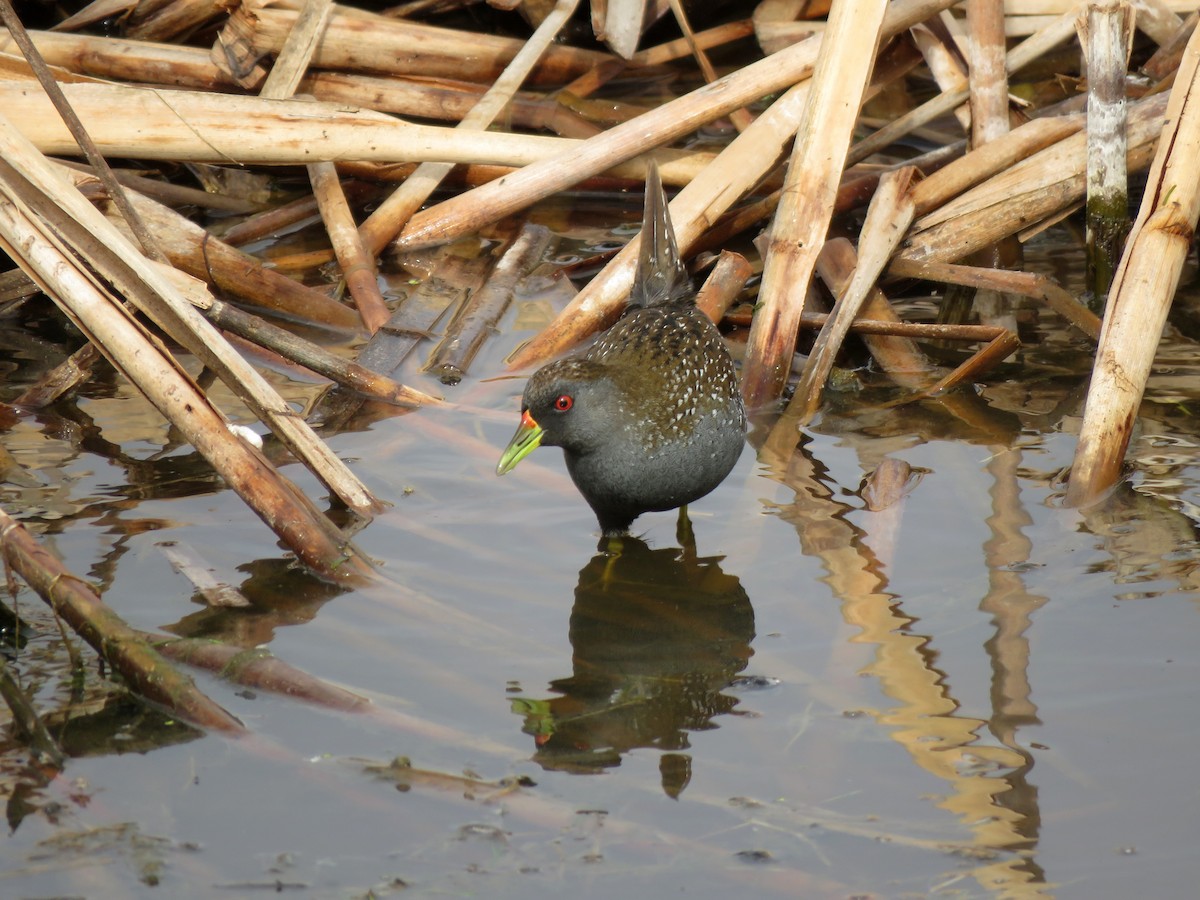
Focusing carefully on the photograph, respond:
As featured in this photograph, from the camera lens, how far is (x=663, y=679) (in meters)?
3.19

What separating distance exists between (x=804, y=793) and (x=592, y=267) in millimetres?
3283

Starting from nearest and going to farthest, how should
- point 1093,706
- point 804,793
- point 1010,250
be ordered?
point 804,793
point 1093,706
point 1010,250

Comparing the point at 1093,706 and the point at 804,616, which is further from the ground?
the point at 804,616

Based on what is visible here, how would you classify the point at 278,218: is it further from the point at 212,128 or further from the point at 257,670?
the point at 257,670

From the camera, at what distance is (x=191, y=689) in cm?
272

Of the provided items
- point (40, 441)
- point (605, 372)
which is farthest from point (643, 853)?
point (40, 441)

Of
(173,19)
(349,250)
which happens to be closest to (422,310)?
(349,250)

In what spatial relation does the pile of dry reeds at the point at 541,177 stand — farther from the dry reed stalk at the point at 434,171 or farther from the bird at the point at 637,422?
the bird at the point at 637,422

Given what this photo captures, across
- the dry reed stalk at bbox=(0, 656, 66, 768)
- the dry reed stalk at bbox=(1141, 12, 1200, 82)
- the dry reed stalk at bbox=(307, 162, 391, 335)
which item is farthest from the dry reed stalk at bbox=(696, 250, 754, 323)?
the dry reed stalk at bbox=(0, 656, 66, 768)

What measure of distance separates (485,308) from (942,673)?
2.58m

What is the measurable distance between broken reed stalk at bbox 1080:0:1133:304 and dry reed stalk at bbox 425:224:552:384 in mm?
2222

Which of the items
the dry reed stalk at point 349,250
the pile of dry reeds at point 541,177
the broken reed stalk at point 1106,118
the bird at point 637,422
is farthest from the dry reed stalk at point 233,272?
the broken reed stalk at point 1106,118

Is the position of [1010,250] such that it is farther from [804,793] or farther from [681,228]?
[804,793]

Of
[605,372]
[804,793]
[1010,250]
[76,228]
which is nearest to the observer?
[804,793]
